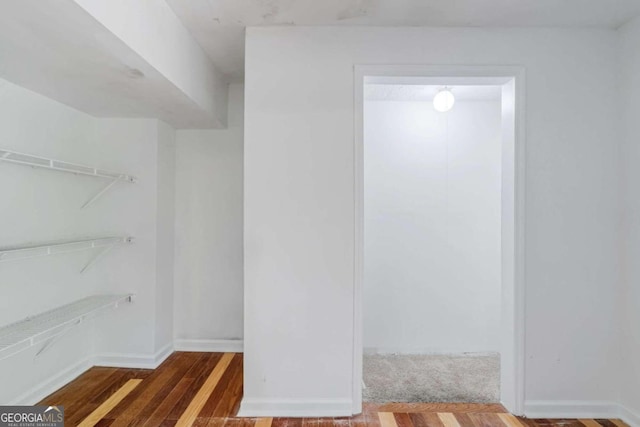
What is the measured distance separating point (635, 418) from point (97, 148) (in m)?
4.16

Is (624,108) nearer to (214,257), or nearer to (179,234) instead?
(214,257)

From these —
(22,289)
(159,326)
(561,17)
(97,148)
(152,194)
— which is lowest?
(159,326)

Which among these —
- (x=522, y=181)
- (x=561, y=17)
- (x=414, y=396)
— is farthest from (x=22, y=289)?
(x=561, y=17)

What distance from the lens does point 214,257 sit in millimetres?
2881

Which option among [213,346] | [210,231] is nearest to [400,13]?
[210,231]

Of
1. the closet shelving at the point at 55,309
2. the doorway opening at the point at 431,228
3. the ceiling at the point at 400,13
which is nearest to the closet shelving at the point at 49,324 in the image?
the closet shelving at the point at 55,309

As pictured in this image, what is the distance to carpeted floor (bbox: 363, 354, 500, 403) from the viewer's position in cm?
216

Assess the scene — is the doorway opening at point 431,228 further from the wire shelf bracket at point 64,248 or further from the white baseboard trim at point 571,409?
the wire shelf bracket at point 64,248

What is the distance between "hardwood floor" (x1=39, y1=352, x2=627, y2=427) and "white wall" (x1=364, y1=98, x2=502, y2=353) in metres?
0.94

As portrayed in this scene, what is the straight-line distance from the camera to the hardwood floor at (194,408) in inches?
73.0

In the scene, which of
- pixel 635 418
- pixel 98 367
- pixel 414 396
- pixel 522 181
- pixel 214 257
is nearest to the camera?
pixel 635 418

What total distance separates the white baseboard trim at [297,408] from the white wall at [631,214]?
5.62ft

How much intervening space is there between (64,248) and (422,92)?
9.61 ft

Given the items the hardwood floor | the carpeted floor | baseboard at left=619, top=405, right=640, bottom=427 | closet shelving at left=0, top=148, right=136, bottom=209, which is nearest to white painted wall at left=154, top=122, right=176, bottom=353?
closet shelving at left=0, top=148, right=136, bottom=209
